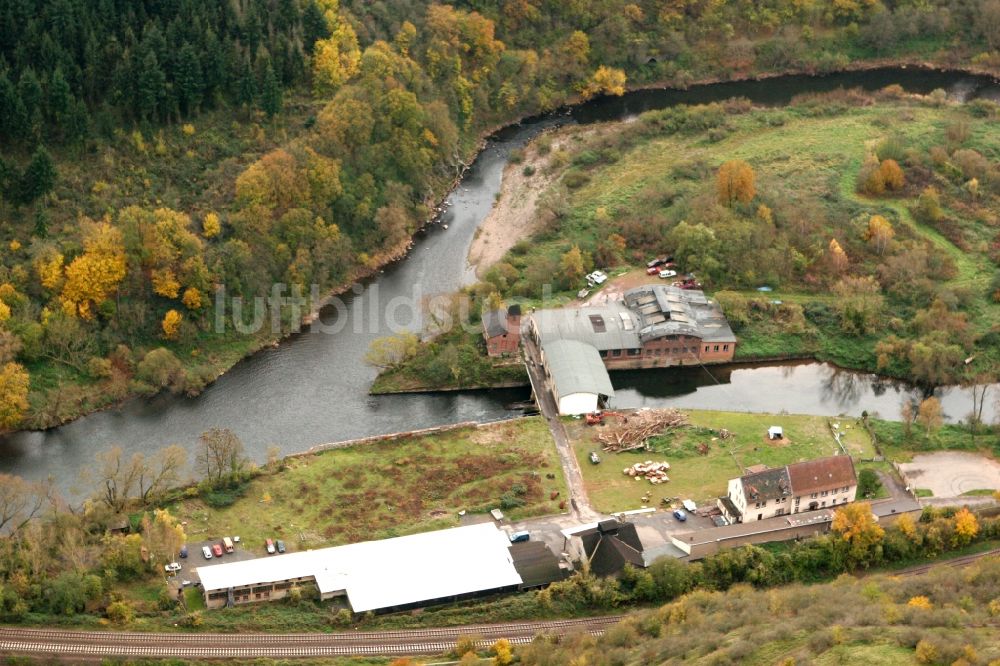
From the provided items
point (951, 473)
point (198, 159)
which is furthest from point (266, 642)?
point (198, 159)

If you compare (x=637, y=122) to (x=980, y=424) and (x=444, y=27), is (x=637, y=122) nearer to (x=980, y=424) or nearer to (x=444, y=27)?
(x=444, y=27)

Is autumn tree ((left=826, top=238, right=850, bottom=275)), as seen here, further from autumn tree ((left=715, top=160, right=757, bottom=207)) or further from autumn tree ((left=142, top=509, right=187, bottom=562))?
autumn tree ((left=142, top=509, right=187, bottom=562))

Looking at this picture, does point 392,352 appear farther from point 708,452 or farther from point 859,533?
point 859,533

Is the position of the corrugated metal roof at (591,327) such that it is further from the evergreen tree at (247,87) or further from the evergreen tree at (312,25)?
the evergreen tree at (312,25)

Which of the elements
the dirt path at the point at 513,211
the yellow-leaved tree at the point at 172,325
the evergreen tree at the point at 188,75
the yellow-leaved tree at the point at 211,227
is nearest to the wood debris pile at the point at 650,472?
the dirt path at the point at 513,211

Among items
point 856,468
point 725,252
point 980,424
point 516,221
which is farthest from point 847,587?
point 516,221

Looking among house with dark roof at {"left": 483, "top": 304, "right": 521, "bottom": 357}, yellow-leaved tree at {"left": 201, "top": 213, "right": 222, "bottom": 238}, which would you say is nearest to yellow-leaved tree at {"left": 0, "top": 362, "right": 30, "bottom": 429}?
yellow-leaved tree at {"left": 201, "top": 213, "right": 222, "bottom": 238}
